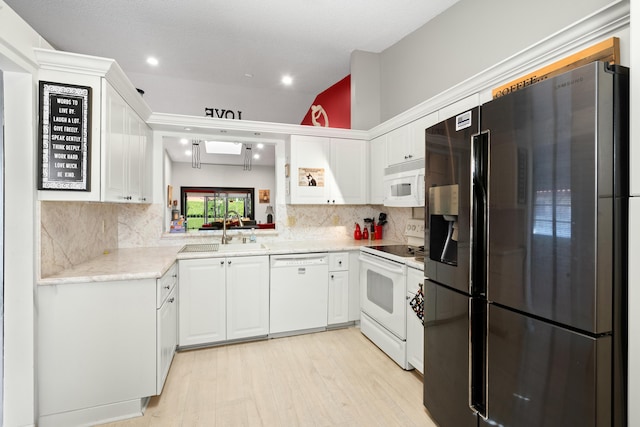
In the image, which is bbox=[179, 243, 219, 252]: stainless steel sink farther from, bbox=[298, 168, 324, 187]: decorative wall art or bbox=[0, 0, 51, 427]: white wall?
bbox=[0, 0, 51, 427]: white wall

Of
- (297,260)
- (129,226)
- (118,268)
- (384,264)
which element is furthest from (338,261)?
(129,226)

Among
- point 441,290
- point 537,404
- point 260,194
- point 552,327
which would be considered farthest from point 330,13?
point 537,404

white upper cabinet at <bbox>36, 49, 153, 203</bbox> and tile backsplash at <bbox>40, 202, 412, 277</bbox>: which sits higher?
white upper cabinet at <bbox>36, 49, 153, 203</bbox>

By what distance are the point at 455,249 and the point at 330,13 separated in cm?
241

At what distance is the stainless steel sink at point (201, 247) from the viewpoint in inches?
125

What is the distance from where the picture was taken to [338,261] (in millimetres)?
3256

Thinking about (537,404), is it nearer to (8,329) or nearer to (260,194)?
(8,329)

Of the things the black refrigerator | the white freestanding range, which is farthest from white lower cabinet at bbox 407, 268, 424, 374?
the black refrigerator

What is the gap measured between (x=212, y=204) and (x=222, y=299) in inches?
48.5

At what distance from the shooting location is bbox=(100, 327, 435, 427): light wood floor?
1.96 metres

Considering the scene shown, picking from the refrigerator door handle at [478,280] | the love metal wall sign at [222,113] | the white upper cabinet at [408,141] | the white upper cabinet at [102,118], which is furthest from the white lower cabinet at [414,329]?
the love metal wall sign at [222,113]

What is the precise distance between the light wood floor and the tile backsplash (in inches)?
47.1

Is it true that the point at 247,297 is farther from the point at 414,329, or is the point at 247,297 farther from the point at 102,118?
the point at 102,118

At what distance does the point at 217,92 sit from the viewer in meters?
4.28
